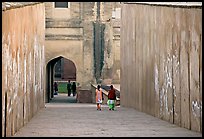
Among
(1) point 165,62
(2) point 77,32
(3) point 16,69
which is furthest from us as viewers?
(2) point 77,32

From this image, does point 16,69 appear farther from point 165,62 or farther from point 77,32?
point 77,32

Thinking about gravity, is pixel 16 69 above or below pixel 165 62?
below

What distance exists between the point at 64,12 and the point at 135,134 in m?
20.6

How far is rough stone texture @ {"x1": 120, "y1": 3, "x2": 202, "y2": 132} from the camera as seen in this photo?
35.7ft

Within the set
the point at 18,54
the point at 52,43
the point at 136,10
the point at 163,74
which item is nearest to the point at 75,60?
the point at 52,43

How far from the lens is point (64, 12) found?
2983 cm

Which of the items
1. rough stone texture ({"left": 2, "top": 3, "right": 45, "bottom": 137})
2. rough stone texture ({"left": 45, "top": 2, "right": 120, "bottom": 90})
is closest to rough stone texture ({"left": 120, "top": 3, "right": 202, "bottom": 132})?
rough stone texture ({"left": 2, "top": 3, "right": 45, "bottom": 137})

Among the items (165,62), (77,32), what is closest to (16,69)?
(165,62)

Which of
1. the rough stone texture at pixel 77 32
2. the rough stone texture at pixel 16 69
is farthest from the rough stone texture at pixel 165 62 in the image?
the rough stone texture at pixel 77 32

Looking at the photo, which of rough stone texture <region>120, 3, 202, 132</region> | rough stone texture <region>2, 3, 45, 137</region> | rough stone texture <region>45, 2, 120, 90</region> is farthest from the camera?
rough stone texture <region>45, 2, 120, 90</region>

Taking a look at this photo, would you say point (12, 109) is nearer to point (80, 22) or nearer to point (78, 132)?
point (78, 132)

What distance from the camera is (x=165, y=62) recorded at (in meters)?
13.7

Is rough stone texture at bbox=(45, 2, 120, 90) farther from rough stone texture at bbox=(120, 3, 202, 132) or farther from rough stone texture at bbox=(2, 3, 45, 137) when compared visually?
rough stone texture at bbox=(2, 3, 45, 137)

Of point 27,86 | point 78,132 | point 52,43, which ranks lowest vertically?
point 78,132
